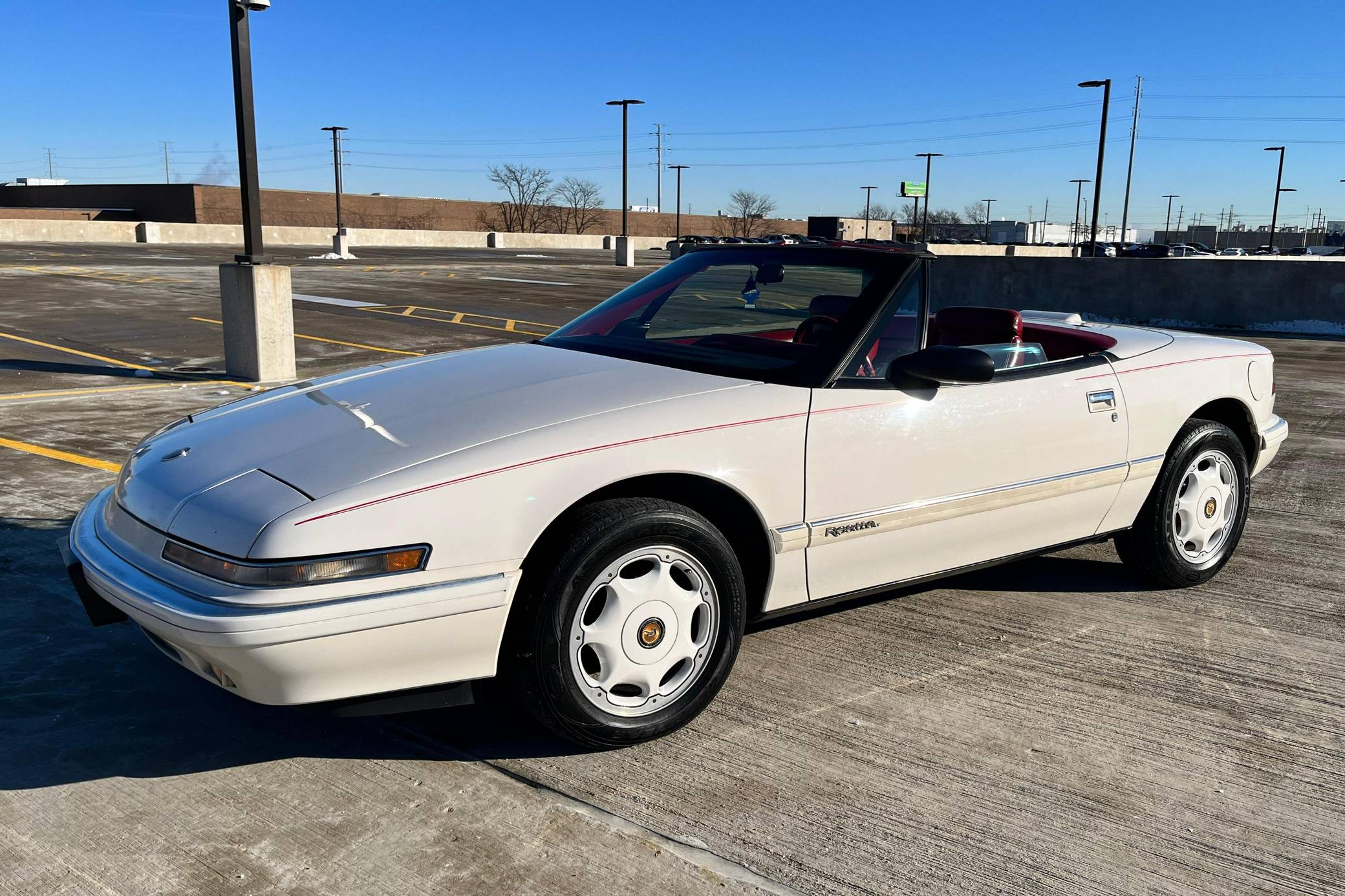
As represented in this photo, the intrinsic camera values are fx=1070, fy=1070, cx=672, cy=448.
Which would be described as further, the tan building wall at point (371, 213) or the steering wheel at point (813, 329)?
the tan building wall at point (371, 213)

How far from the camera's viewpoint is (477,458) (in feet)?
9.18

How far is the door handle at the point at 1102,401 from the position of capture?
13.3 ft

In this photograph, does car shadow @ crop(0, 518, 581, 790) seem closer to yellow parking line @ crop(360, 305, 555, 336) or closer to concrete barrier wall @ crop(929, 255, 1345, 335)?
yellow parking line @ crop(360, 305, 555, 336)

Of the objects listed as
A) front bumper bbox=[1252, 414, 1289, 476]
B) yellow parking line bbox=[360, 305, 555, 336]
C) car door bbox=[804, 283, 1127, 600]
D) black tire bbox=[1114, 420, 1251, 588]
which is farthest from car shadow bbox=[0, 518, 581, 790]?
yellow parking line bbox=[360, 305, 555, 336]

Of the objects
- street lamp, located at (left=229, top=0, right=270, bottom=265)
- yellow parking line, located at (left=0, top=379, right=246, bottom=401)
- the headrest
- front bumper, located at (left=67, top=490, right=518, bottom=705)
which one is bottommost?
yellow parking line, located at (left=0, top=379, right=246, bottom=401)

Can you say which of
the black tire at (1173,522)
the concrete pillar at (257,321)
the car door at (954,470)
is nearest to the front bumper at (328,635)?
the car door at (954,470)

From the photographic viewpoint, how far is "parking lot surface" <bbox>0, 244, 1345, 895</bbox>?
2.56 meters

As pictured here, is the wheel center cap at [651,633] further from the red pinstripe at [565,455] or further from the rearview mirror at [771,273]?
the rearview mirror at [771,273]

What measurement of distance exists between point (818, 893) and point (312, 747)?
1553mm

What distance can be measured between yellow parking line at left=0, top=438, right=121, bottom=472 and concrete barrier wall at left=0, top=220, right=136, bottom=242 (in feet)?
150

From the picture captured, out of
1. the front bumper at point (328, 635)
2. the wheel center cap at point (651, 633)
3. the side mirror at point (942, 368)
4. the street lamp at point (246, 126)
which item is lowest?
the wheel center cap at point (651, 633)

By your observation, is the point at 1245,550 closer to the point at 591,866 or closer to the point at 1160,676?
the point at 1160,676

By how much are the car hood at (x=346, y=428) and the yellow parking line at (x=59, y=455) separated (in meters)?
3.12

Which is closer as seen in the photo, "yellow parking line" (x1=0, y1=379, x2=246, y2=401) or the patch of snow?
"yellow parking line" (x1=0, y1=379, x2=246, y2=401)
